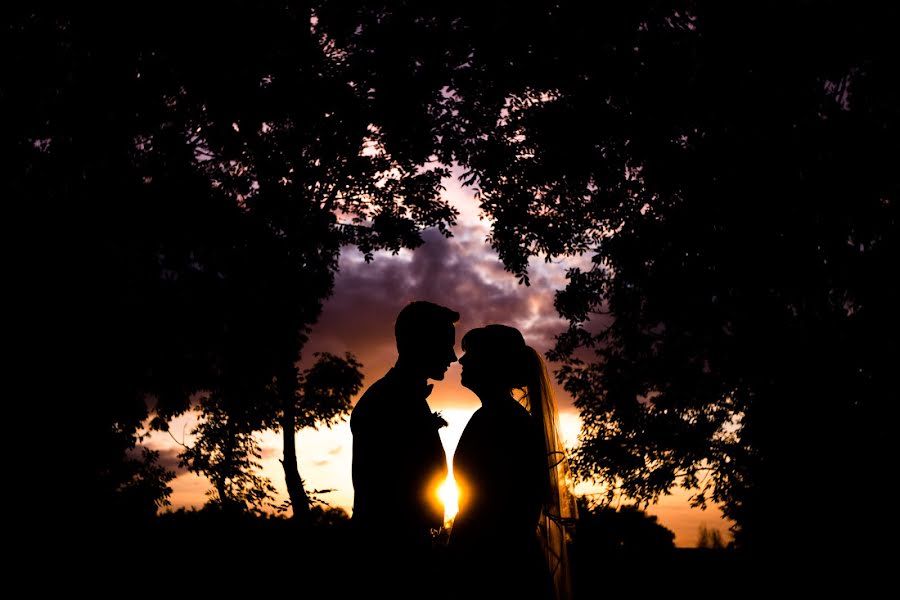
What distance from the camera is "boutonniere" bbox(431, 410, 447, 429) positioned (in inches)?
132

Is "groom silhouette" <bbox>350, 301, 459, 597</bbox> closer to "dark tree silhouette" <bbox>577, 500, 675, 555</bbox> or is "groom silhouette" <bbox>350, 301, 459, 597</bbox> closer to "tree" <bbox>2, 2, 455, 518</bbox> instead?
"tree" <bbox>2, 2, 455, 518</bbox>

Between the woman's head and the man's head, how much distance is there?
20 centimetres

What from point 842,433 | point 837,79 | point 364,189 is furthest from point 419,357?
point 364,189

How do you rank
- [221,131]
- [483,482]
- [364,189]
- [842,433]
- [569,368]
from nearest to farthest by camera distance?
[483,482] < [842,433] < [221,131] < [569,368] < [364,189]

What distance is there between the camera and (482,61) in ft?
31.7

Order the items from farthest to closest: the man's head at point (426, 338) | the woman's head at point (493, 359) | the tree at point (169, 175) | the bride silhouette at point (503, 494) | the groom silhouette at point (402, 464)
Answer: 1. the tree at point (169, 175)
2. the woman's head at point (493, 359)
3. the man's head at point (426, 338)
4. the bride silhouette at point (503, 494)
5. the groom silhouette at point (402, 464)

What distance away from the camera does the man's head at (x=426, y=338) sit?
3.42 metres

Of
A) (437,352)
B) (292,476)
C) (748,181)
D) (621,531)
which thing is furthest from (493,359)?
(621,531)

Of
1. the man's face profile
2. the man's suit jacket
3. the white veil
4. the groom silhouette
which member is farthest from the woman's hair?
the man's suit jacket

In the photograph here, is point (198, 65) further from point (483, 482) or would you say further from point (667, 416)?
point (667, 416)

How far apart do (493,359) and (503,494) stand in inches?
34.2

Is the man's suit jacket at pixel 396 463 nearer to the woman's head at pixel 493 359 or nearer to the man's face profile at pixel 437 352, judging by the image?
the man's face profile at pixel 437 352

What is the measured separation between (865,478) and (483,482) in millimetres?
8539

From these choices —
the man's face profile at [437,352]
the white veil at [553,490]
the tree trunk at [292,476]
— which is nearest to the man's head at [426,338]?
the man's face profile at [437,352]
